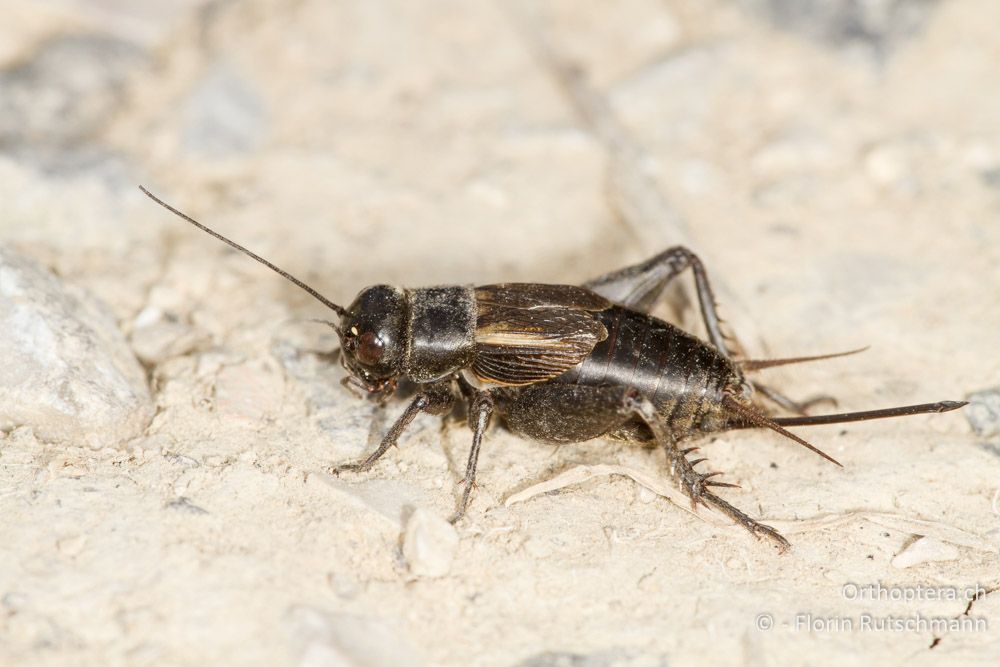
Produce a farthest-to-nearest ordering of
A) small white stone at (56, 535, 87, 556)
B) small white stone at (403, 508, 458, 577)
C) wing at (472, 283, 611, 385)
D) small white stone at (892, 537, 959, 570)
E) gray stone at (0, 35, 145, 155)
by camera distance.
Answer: gray stone at (0, 35, 145, 155) < wing at (472, 283, 611, 385) < small white stone at (892, 537, 959, 570) < small white stone at (403, 508, 458, 577) < small white stone at (56, 535, 87, 556)

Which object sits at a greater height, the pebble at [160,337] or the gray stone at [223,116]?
the gray stone at [223,116]

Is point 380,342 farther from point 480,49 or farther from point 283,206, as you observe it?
point 480,49

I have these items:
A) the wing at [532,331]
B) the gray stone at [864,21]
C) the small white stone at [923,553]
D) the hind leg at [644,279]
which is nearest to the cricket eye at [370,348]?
the wing at [532,331]

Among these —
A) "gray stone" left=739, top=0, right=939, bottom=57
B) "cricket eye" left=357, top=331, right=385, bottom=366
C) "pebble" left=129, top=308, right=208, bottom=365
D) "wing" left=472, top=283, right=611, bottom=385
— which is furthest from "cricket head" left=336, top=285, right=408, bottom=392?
"gray stone" left=739, top=0, right=939, bottom=57

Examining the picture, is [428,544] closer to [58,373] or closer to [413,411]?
[413,411]

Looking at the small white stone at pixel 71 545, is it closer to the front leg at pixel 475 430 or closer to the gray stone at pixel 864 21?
the front leg at pixel 475 430

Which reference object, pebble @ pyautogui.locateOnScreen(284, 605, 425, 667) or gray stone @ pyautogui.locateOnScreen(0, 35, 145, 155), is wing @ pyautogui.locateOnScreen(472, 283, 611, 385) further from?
gray stone @ pyautogui.locateOnScreen(0, 35, 145, 155)
